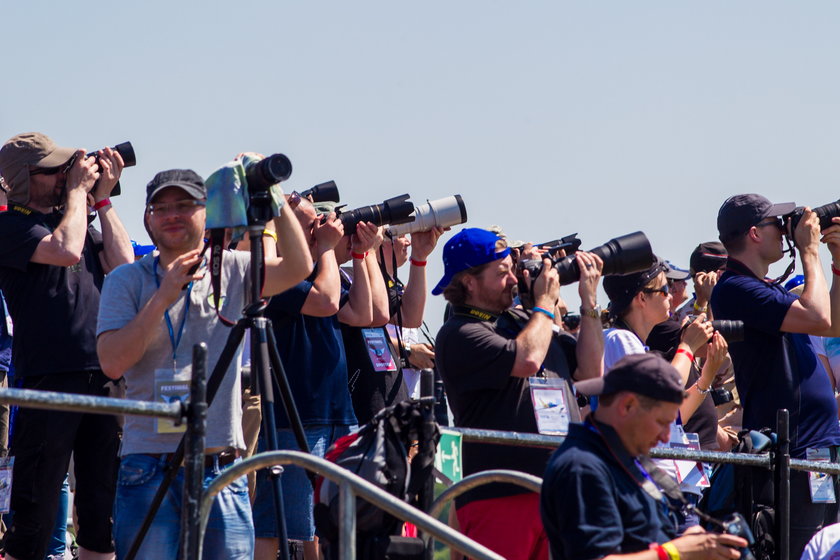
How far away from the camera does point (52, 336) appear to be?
17.7 feet

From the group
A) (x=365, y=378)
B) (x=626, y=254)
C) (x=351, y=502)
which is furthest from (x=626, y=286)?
(x=351, y=502)

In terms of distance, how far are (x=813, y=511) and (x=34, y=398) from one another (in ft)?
12.7

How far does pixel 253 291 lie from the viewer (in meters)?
4.44

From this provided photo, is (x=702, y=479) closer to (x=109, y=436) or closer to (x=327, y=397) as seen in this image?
(x=327, y=397)

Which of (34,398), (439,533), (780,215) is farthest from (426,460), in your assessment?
(780,215)

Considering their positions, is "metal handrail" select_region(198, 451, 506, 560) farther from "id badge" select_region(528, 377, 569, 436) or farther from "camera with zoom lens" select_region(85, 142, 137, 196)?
"camera with zoom lens" select_region(85, 142, 137, 196)

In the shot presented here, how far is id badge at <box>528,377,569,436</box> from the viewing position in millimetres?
5121

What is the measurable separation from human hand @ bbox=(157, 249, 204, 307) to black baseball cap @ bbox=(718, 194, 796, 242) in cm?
310

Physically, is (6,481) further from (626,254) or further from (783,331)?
(783,331)

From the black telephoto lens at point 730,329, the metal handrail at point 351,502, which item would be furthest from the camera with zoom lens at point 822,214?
the metal handrail at point 351,502

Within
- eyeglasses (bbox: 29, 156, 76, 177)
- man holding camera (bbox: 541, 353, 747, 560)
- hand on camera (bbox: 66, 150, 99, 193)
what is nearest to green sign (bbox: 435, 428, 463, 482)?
man holding camera (bbox: 541, 353, 747, 560)

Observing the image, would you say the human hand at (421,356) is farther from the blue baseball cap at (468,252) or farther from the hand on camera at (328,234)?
the blue baseball cap at (468,252)

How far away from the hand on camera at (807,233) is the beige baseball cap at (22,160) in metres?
3.56

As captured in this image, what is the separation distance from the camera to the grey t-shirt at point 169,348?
4.45 meters
